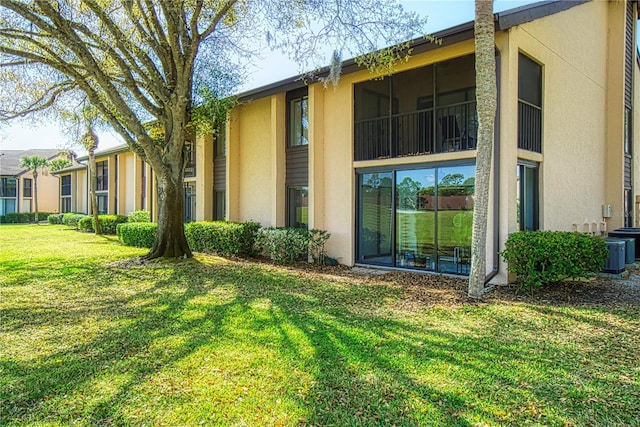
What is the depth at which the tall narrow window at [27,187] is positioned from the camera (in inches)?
1756

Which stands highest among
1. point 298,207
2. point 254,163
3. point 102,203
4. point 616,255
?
point 254,163

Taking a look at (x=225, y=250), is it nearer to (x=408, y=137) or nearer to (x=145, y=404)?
(x=408, y=137)

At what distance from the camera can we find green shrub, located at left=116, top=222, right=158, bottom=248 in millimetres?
16234

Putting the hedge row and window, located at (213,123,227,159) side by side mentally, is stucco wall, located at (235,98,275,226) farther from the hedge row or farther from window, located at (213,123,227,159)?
the hedge row

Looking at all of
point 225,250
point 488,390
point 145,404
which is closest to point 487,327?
point 488,390

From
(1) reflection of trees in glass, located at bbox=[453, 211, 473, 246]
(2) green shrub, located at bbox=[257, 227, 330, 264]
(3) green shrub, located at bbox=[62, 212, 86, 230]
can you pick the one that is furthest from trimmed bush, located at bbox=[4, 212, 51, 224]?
(1) reflection of trees in glass, located at bbox=[453, 211, 473, 246]

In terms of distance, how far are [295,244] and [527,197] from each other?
6141 millimetres

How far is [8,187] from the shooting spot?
44.1 m

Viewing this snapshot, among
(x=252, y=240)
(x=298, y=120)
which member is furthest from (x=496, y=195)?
(x=252, y=240)

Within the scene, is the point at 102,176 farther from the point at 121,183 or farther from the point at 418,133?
the point at 418,133

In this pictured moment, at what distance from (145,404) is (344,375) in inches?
73.1

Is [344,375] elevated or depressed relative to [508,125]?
depressed

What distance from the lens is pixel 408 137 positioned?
10.4m

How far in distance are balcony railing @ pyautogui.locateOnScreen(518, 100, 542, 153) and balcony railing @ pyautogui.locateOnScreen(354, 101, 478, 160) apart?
39.0 inches
